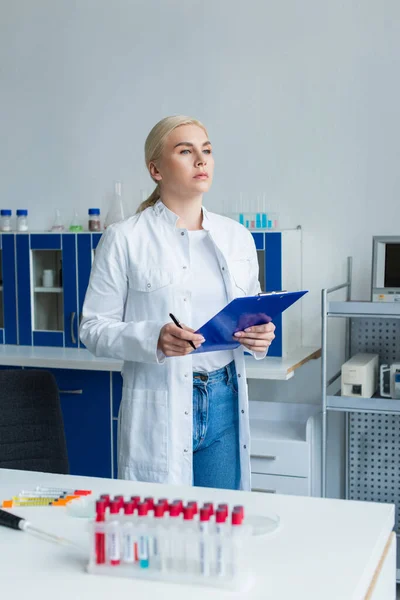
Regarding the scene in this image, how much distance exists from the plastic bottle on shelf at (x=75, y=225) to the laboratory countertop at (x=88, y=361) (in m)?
0.57

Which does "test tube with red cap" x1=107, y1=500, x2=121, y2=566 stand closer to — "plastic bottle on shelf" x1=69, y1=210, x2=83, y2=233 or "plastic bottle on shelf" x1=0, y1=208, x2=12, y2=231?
"plastic bottle on shelf" x1=69, y1=210, x2=83, y2=233

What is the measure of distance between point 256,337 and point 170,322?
222 mm

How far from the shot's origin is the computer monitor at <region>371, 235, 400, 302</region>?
311 centimetres

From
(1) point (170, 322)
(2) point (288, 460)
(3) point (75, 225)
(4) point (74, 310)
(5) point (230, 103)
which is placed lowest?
(2) point (288, 460)

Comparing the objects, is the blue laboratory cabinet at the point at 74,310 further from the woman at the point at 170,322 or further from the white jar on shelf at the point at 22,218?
the woman at the point at 170,322

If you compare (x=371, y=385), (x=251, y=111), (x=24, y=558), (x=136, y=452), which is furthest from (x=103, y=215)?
(x=24, y=558)

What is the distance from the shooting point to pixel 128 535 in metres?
1.28

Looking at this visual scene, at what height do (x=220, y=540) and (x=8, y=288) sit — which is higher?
(x=8, y=288)

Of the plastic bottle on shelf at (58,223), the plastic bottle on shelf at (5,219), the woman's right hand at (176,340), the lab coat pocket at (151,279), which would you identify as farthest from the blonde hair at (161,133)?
the plastic bottle on shelf at (5,219)

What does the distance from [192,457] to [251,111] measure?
6.63 feet

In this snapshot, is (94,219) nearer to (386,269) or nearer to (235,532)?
(386,269)

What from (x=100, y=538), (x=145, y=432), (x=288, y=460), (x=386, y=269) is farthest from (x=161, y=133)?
(x=288, y=460)

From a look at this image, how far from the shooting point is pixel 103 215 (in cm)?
392

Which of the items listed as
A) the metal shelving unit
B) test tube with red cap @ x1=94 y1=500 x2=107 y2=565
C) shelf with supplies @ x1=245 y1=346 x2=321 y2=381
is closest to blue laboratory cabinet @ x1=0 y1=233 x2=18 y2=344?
shelf with supplies @ x1=245 y1=346 x2=321 y2=381
